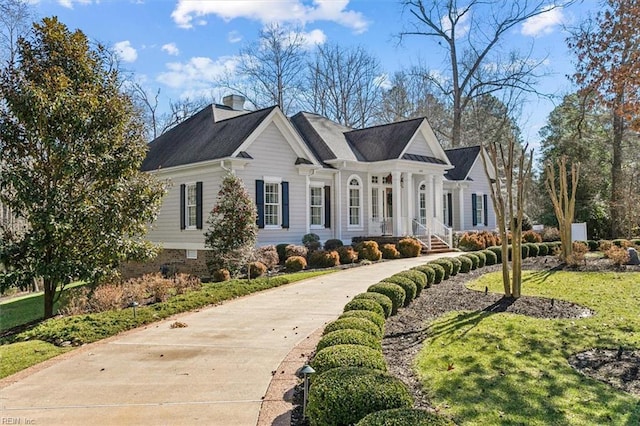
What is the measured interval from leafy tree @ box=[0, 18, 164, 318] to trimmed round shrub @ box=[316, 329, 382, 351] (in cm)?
612

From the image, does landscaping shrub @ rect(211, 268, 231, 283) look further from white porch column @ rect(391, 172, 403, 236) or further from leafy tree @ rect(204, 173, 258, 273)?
white porch column @ rect(391, 172, 403, 236)

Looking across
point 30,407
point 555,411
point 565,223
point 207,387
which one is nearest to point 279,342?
point 207,387

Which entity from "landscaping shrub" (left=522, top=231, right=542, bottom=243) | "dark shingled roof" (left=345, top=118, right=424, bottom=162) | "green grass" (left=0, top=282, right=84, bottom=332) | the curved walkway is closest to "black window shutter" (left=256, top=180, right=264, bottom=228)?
"dark shingled roof" (left=345, top=118, right=424, bottom=162)

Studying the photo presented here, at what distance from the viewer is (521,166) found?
9953 millimetres

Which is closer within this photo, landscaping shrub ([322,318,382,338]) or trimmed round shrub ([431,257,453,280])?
landscaping shrub ([322,318,382,338])

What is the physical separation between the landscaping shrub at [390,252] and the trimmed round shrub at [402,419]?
1585cm

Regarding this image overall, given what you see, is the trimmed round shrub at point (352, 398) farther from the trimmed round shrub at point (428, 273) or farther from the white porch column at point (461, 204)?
the white porch column at point (461, 204)

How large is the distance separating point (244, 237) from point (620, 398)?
11499mm

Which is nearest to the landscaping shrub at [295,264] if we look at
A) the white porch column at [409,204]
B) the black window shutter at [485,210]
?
the white porch column at [409,204]

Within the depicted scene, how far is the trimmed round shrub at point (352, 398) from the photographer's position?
350 centimetres

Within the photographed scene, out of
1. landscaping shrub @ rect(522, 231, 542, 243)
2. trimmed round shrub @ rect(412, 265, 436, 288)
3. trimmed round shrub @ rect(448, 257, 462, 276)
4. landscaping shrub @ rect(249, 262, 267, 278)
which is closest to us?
trimmed round shrub @ rect(412, 265, 436, 288)

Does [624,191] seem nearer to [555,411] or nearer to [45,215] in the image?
[555,411]

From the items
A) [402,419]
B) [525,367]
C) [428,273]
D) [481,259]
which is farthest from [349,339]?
[481,259]

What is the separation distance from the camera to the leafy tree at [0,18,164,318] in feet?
29.9
